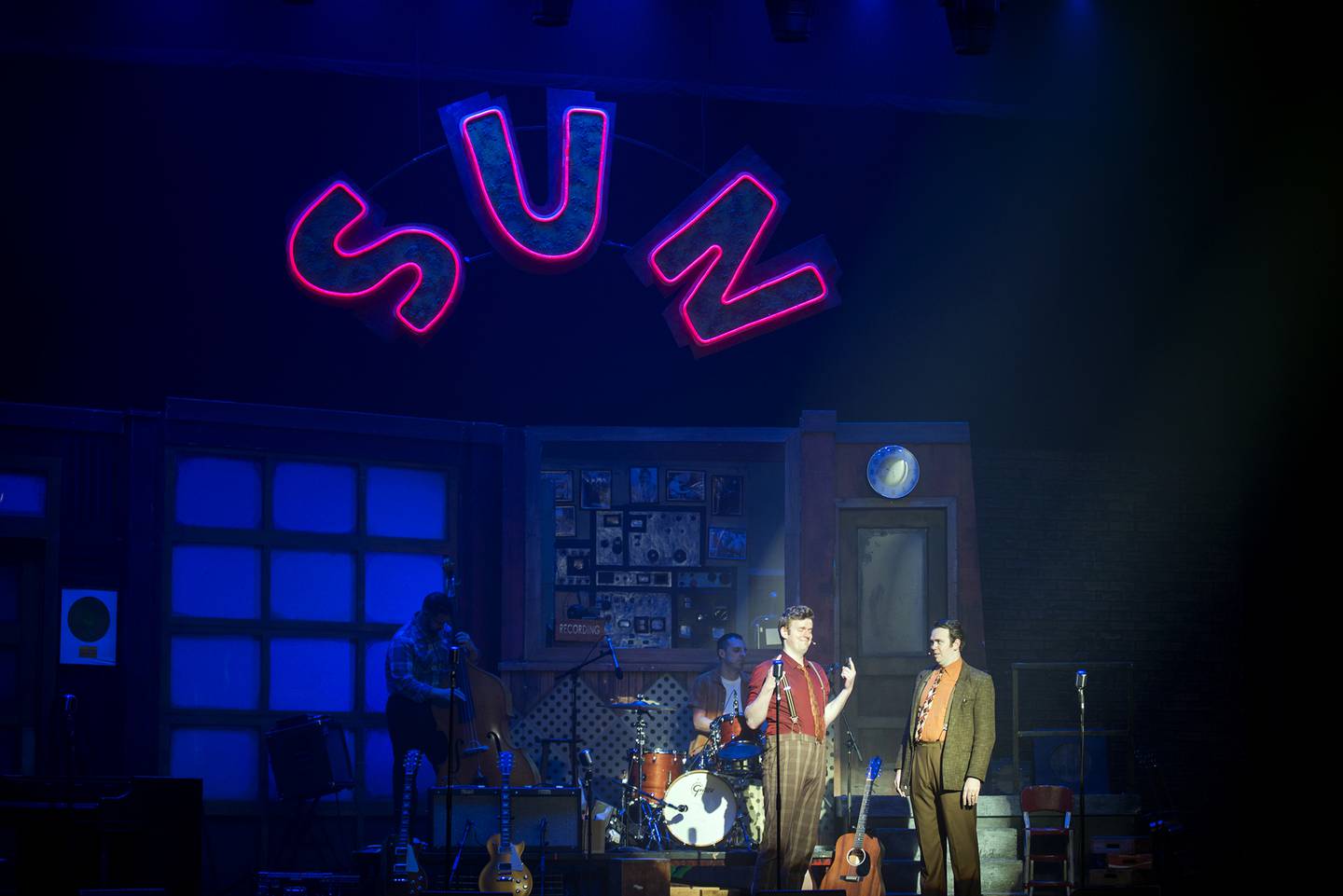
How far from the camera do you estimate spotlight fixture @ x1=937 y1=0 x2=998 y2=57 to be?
36.1 feet

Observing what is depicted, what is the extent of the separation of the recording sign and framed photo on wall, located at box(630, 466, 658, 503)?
143cm

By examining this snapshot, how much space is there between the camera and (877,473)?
12.6m

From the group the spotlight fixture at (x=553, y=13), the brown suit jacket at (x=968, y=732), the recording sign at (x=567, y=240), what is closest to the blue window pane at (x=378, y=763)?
the recording sign at (x=567, y=240)

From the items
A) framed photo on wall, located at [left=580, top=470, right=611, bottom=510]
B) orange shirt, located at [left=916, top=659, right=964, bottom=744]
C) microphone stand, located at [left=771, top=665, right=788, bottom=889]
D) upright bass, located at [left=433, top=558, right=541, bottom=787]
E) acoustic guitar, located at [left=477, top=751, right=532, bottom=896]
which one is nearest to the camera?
microphone stand, located at [left=771, top=665, right=788, bottom=889]

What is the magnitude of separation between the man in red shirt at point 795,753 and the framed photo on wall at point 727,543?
3421 mm

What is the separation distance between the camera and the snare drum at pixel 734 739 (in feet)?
35.3

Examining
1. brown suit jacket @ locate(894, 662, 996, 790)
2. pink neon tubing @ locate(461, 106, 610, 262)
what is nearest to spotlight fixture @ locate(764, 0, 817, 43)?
pink neon tubing @ locate(461, 106, 610, 262)

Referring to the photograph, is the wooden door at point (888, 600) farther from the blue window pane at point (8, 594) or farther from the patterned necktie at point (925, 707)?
the blue window pane at point (8, 594)

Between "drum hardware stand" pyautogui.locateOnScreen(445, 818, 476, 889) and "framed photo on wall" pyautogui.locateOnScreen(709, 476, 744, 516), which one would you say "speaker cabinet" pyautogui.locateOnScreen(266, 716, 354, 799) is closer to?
"drum hardware stand" pyautogui.locateOnScreen(445, 818, 476, 889)

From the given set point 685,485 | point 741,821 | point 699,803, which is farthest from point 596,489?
point 741,821

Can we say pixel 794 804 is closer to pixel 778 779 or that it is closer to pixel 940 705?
pixel 778 779

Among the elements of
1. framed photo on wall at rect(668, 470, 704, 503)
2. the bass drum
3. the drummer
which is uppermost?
framed photo on wall at rect(668, 470, 704, 503)

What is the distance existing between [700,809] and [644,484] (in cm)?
298

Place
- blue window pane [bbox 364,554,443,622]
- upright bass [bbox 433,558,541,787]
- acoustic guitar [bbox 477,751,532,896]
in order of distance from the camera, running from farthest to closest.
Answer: blue window pane [bbox 364,554,443,622], upright bass [bbox 433,558,541,787], acoustic guitar [bbox 477,751,532,896]
